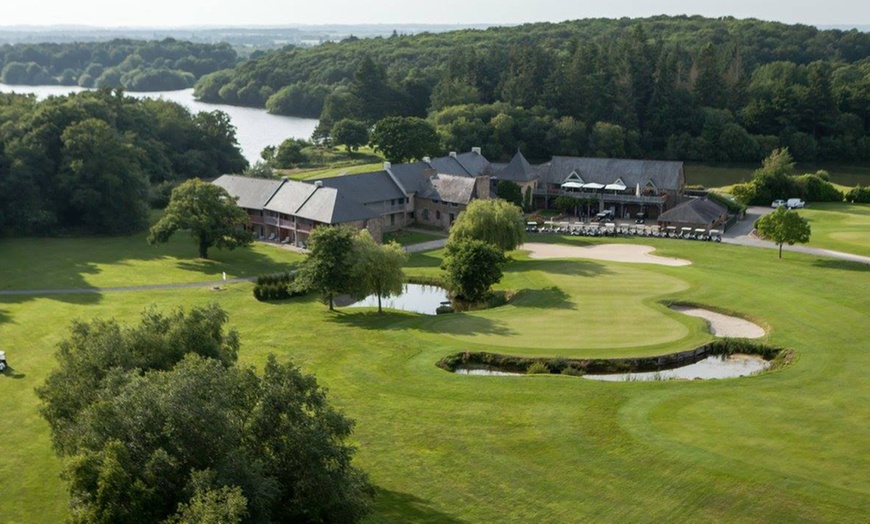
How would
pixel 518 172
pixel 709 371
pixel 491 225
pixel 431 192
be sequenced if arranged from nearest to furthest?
pixel 709 371, pixel 491 225, pixel 431 192, pixel 518 172

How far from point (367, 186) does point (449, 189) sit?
706 cm

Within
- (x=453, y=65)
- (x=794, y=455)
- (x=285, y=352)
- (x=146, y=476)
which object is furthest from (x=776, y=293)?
(x=453, y=65)

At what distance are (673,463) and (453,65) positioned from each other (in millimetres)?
100726

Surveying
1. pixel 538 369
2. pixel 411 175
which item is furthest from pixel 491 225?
pixel 538 369

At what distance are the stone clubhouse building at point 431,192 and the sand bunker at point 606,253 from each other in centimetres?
970

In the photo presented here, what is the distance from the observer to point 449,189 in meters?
75.8

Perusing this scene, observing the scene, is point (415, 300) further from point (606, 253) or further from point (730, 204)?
point (730, 204)

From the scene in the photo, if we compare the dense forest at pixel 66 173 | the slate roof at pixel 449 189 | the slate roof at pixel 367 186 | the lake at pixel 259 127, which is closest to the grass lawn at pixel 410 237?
the slate roof at pixel 367 186

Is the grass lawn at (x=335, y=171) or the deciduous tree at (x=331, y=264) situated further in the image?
the grass lawn at (x=335, y=171)

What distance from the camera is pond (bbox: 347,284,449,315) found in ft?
178

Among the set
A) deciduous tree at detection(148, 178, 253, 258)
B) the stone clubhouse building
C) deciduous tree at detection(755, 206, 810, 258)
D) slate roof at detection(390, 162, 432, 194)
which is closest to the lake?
slate roof at detection(390, 162, 432, 194)

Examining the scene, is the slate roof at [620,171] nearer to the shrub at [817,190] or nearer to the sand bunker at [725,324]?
the shrub at [817,190]

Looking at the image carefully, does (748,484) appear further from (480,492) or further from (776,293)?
(776,293)

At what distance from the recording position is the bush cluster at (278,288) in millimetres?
54250
